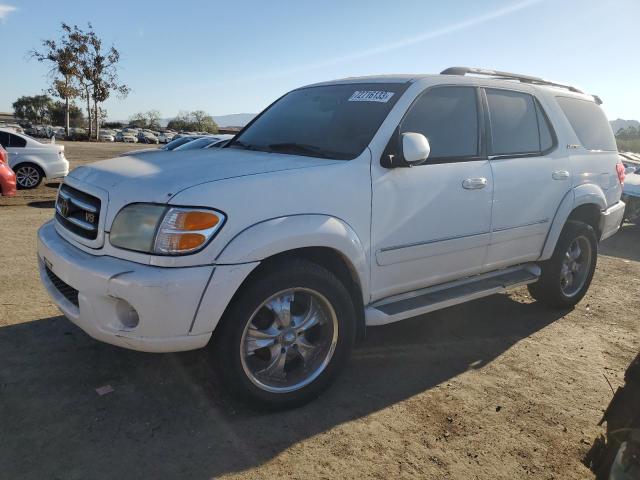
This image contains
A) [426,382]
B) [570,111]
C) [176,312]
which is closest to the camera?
[176,312]

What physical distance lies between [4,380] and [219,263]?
1.69 meters

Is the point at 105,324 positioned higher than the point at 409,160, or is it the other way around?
the point at 409,160

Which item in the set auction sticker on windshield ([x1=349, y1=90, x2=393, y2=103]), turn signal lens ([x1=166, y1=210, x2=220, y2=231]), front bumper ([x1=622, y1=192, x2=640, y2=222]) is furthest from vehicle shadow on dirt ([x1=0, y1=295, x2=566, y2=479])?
front bumper ([x1=622, y1=192, x2=640, y2=222])

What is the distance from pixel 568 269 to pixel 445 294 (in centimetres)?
198

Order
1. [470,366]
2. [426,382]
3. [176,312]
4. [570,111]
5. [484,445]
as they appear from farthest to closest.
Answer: [570,111]
[470,366]
[426,382]
[484,445]
[176,312]

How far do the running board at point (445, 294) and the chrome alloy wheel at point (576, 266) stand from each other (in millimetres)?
604

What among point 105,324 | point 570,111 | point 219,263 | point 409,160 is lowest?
point 105,324

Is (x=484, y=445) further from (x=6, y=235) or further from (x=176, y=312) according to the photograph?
(x=6, y=235)

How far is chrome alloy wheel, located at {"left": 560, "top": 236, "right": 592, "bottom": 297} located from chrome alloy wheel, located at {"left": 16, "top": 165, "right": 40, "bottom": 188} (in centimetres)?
1137

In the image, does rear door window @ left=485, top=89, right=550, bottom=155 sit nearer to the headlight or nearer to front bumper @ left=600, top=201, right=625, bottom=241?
front bumper @ left=600, top=201, right=625, bottom=241

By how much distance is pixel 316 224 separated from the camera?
2963 millimetres

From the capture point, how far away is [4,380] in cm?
324

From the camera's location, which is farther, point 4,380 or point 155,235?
point 4,380

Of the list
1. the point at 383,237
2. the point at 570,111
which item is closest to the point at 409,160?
the point at 383,237
